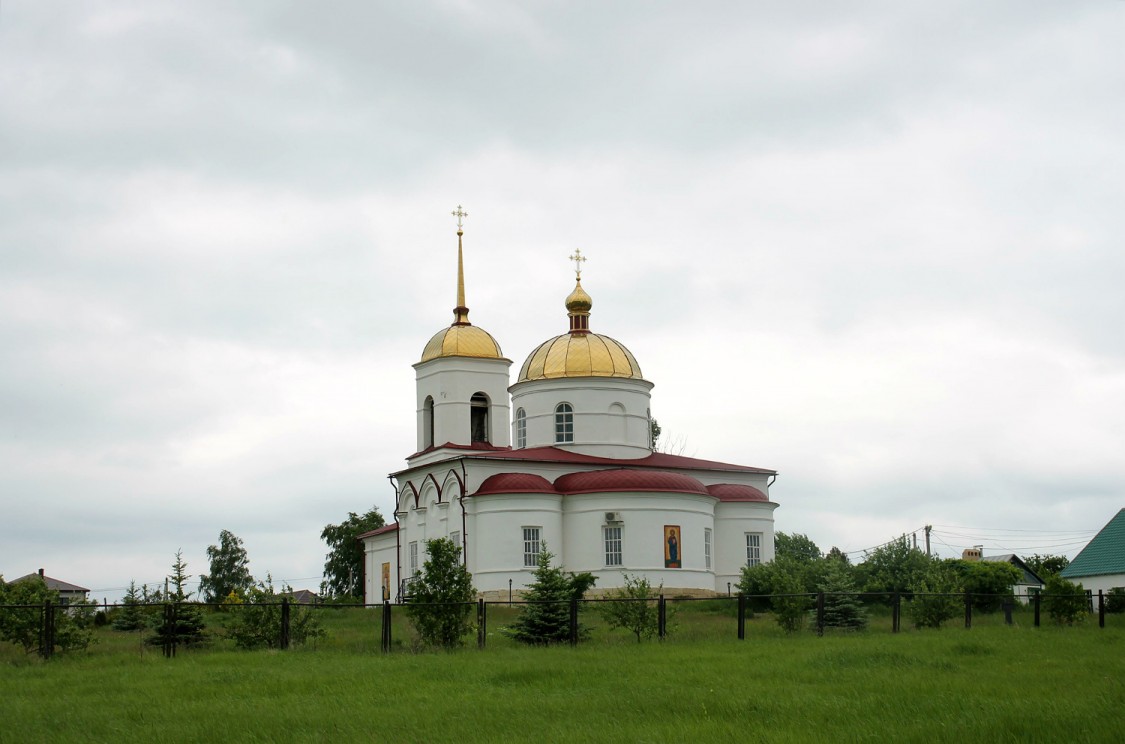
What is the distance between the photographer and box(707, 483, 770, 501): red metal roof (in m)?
43.8

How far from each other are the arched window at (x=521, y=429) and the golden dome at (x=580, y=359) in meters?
1.19

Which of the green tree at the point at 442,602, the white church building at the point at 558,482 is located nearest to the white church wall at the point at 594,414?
the white church building at the point at 558,482

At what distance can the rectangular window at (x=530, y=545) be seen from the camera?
40062mm

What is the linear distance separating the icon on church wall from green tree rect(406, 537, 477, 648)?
54.0 feet

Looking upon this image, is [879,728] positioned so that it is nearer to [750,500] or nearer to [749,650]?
[749,650]

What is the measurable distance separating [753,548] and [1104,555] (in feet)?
36.7

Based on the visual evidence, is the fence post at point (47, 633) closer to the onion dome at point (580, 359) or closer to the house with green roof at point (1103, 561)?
the onion dome at point (580, 359)

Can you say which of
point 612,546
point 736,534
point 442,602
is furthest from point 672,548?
point 442,602

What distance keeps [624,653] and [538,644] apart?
9.31ft

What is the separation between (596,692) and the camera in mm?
15734

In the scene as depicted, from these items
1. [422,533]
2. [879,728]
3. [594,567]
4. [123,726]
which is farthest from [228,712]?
[422,533]

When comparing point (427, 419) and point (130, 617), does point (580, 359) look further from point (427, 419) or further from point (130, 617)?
point (130, 617)

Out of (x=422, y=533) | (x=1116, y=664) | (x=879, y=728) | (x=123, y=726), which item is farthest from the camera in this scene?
(x=422, y=533)

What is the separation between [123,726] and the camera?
13602 millimetres
